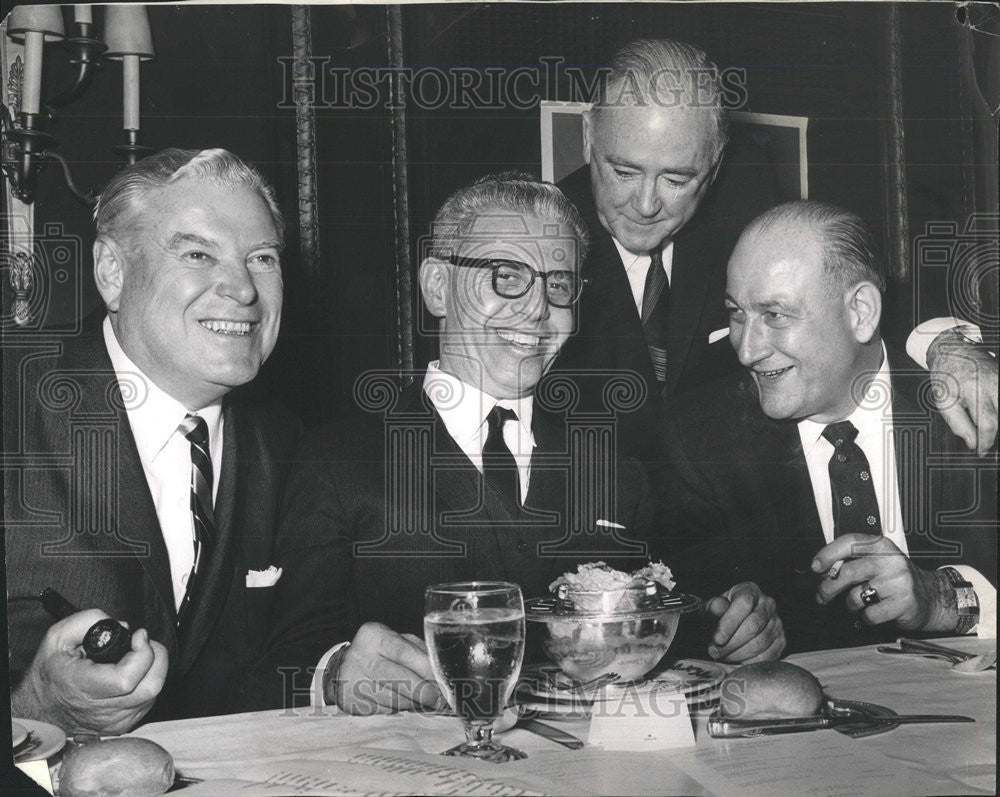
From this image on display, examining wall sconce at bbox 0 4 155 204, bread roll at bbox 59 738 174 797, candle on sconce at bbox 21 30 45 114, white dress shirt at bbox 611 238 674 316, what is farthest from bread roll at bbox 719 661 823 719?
candle on sconce at bbox 21 30 45 114

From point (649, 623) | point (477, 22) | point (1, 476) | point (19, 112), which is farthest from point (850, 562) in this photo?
point (19, 112)

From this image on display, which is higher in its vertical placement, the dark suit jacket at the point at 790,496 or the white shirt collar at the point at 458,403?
the white shirt collar at the point at 458,403

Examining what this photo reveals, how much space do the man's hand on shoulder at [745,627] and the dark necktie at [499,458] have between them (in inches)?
14.2

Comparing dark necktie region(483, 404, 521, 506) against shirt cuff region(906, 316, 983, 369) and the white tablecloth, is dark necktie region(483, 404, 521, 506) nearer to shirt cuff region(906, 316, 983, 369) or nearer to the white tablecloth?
the white tablecloth

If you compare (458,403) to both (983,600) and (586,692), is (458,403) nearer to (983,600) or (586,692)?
(586,692)

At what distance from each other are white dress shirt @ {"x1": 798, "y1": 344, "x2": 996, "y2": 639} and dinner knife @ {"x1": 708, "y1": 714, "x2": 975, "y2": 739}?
0.39 metres

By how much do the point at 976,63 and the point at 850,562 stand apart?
83 centimetres

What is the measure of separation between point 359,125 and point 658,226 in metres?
0.50

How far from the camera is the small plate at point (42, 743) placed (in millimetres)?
1558

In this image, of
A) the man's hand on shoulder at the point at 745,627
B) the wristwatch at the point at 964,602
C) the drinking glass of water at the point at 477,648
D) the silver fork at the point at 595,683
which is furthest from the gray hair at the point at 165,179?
the wristwatch at the point at 964,602

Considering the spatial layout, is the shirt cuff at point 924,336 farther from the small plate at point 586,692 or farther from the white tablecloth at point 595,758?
the small plate at point 586,692

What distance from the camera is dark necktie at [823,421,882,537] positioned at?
5.83 ft

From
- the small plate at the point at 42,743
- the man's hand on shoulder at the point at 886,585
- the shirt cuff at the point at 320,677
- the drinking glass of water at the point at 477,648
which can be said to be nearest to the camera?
the drinking glass of water at the point at 477,648

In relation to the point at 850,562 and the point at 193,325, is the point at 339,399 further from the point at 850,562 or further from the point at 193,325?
the point at 850,562
